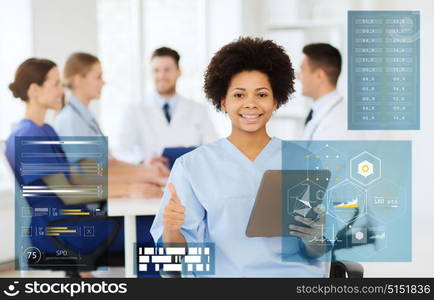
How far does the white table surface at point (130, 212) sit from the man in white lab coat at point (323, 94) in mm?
397

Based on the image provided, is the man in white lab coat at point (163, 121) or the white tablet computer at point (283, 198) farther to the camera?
the man in white lab coat at point (163, 121)

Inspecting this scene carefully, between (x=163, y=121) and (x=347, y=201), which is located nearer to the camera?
(x=347, y=201)

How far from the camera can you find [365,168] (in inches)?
61.6

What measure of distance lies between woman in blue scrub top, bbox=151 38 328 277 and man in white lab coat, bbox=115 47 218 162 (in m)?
0.07

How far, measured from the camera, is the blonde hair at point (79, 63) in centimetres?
172
